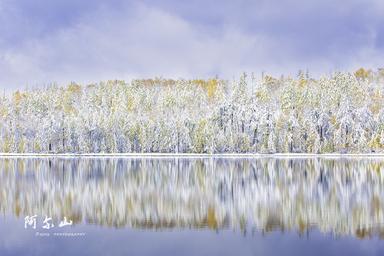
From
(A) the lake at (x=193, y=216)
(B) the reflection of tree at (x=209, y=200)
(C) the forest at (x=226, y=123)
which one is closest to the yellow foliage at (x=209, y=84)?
(C) the forest at (x=226, y=123)

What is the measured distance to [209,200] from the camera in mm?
34219

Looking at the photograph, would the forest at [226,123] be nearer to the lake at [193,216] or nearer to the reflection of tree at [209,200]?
the reflection of tree at [209,200]

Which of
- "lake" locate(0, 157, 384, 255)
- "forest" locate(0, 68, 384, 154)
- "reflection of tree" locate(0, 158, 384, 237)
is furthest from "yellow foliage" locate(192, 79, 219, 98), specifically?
"lake" locate(0, 157, 384, 255)

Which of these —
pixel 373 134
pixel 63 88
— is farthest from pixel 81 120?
pixel 373 134

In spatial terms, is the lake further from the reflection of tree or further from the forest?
the forest

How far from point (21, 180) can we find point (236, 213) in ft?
83.9

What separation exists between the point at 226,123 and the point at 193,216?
72.8 m

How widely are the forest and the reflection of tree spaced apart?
148 feet

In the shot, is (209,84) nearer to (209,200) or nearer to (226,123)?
(226,123)

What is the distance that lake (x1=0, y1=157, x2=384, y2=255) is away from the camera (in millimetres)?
21750

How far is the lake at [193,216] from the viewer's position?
2175 cm

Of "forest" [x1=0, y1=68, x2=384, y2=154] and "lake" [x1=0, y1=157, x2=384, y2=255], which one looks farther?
"forest" [x1=0, y1=68, x2=384, y2=154]

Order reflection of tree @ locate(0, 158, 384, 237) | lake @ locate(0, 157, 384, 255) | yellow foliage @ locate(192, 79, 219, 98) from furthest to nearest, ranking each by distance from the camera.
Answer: yellow foliage @ locate(192, 79, 219, 98) < reflection of tree @ locate(0, 158, 384, 237) < lake @ locate(0, 157, 384, 255)

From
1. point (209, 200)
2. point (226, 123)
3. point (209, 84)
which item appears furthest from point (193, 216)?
point (209, 84)
